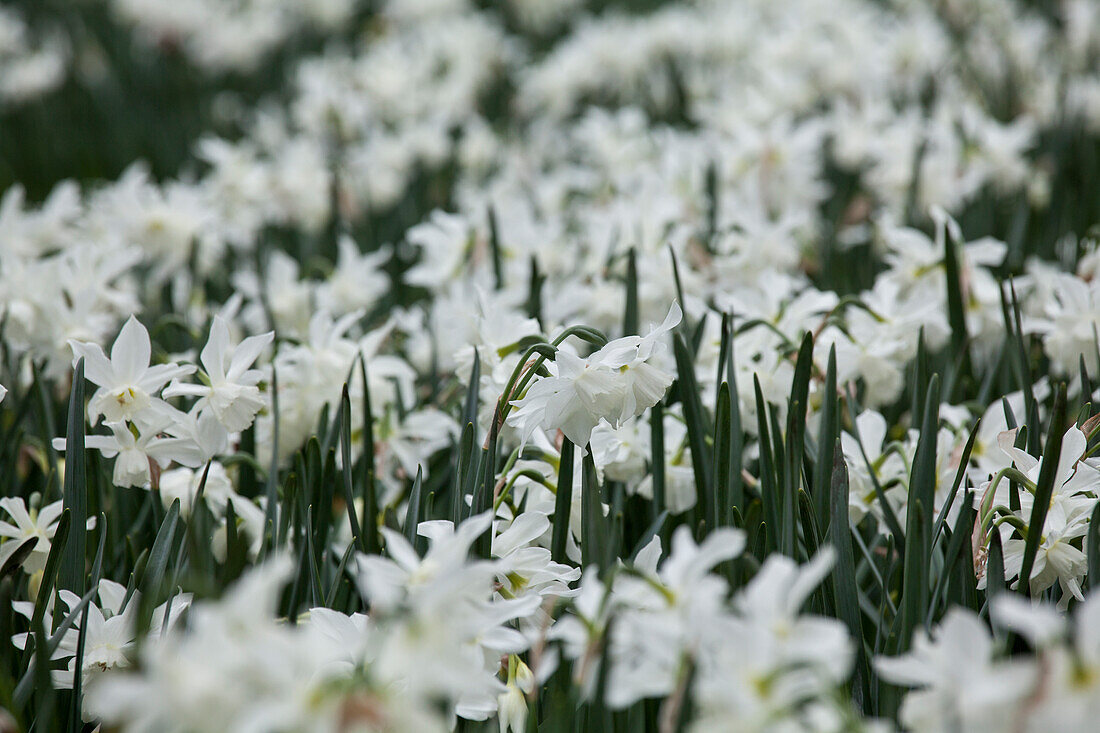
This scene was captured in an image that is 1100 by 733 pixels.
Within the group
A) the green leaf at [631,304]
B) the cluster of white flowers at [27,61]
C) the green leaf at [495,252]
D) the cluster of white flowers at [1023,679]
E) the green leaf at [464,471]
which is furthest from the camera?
the cluster of white flowers at [27,61]

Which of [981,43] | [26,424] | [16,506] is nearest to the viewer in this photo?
[16,506]

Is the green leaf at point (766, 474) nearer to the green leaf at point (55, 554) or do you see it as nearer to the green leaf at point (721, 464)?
the green leaf at point (721, 464)

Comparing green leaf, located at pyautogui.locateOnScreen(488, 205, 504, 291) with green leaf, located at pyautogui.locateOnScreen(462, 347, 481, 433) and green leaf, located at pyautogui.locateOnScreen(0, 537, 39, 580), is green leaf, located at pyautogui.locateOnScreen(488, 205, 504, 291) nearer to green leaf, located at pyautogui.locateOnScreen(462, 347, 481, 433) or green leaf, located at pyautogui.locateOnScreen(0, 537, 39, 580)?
green leaf, located at pyautogui.locateOnScreen(462, 347, 481, 433)

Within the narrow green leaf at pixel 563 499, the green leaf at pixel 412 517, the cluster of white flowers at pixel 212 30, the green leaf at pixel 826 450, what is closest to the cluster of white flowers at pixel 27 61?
the cluster of white flowers at pixel 212 30

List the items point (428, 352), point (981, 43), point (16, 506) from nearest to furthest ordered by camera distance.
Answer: point (16, 506)
point (428, 352)
point (981, 43)

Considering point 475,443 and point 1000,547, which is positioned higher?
point 475,443

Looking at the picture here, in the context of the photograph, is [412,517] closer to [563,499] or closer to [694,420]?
[563,499]

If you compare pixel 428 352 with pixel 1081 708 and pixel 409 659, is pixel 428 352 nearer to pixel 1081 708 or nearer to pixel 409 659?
pixel 409 659

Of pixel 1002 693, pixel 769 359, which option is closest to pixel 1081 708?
pixel 1002 693
